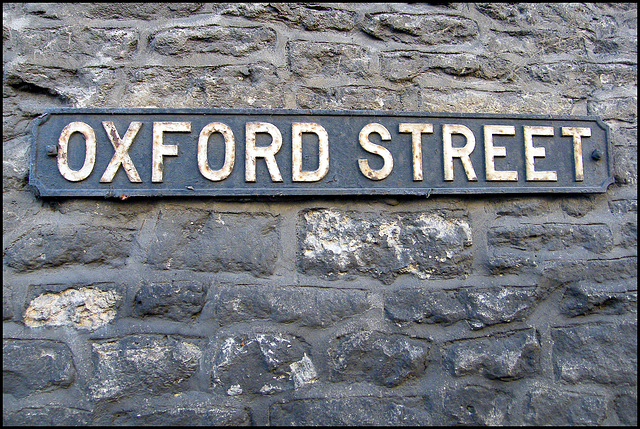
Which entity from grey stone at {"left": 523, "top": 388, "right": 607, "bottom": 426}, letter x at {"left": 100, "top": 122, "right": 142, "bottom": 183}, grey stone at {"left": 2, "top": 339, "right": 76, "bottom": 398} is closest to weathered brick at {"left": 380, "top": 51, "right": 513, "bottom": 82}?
letter x at {"left": 100, "top": 122, "right": 142, "bottom": 183}

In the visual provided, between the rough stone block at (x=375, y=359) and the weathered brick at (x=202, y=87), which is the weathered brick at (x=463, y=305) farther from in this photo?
the weathered brick at (x=202, y=87)

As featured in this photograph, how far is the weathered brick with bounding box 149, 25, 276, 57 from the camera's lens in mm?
1438

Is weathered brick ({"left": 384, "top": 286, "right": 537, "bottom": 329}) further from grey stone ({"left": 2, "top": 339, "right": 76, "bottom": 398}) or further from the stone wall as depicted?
grey stone ({"left": 2, "top": 339, "right": 76, "bottom": 398})

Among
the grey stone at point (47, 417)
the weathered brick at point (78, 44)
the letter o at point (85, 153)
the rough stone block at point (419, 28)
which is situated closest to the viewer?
the grey stone at point (47, 417)

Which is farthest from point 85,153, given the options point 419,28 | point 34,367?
point 419,28

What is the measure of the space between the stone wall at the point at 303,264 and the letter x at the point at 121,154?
0.10 metres

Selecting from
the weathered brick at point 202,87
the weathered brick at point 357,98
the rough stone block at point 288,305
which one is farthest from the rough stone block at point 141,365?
the weathered brick at point 357,98

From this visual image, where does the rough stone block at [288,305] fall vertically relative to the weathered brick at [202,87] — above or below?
below

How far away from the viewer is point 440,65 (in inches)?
59.9

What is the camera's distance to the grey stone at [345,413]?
1.26m

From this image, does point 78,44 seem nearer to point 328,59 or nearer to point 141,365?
point 328,59

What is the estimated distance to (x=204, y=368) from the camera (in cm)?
127

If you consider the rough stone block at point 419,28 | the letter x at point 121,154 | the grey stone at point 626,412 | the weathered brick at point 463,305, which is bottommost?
the grey stone at point 626,412

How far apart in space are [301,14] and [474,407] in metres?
1.40
